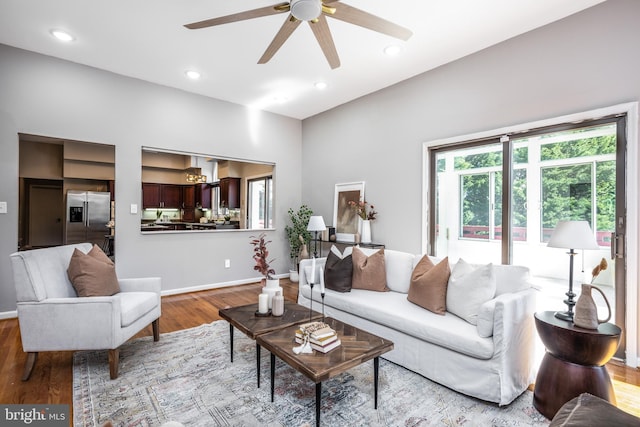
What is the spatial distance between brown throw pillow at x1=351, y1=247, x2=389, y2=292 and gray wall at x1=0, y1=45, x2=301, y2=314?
8.48 ft

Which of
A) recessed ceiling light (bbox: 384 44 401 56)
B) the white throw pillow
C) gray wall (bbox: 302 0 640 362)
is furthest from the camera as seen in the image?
recessed ceiling light (bbox: 384 44 401 56)

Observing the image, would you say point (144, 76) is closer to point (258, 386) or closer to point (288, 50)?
point (288, 50)

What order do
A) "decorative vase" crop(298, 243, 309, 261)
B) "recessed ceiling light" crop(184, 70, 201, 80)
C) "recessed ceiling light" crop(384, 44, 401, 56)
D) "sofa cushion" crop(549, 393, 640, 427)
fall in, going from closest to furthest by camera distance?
"sofa cushion" crop(549, 393, 640, 427) → "recessed ceiling light" crop(384, 44, 401, 56) → "recessed ceiling light" crop(184, 70, 201, 80) → "decorative vase" crop(298, 243, 309, 261)

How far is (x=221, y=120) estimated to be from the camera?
16.3 ft

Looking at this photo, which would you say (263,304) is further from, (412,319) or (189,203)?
(189,203)

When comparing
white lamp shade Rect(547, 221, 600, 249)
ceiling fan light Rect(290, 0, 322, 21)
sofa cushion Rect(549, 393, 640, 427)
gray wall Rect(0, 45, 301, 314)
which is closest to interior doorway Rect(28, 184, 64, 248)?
gray wall Rect(0, 45, 301, 314)

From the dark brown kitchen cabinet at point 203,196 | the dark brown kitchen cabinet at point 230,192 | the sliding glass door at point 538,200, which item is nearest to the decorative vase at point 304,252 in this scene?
the sliding glass door at point 538,200

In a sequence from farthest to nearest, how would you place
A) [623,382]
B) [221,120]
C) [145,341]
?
[221,120], [145,341], [623,382]

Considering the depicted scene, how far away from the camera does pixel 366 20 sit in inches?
88.1

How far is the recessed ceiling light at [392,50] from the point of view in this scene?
131 inches

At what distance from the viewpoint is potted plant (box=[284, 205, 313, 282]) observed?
548 cm

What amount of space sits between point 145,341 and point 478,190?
3.83 meters

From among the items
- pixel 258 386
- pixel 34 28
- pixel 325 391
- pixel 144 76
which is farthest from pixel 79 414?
pixel 144 76

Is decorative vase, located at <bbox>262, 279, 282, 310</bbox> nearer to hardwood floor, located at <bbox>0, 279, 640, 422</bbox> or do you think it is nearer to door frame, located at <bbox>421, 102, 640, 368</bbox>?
hardwood floor, located at <bbox>0, 279, 640, 422</bbox>
